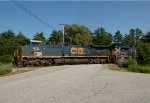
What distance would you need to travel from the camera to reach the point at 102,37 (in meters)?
111

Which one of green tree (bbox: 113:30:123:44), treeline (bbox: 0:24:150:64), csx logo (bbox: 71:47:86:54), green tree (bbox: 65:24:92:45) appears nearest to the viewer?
treeline (bbox: 0:24:150:64)

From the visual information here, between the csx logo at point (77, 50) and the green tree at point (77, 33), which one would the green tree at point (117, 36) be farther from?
the csx logo at point (77, 50)

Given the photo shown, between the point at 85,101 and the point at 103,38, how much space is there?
3963 inches

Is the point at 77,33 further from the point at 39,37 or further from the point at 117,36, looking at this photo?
the point at 117,36

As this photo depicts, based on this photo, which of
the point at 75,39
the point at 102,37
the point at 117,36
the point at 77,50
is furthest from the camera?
the point at 117,36

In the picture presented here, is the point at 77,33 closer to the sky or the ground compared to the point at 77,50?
closer to the sky

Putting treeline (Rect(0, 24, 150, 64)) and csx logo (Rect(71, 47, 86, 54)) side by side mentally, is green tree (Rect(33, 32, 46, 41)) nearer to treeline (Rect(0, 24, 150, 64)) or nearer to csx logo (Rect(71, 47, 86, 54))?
treeline (Rect(0, 24, 150, 64))

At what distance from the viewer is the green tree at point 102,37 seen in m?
109

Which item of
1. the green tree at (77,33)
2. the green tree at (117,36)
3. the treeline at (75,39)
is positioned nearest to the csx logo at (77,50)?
the treeline at (75,39)

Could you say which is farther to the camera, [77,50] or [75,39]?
[75,39]

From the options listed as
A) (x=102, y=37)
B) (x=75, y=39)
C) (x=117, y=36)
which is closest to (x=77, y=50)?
(x=75, y=39)

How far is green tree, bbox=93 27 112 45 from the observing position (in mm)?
108925

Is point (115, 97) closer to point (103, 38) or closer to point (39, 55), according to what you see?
point (39, 55)

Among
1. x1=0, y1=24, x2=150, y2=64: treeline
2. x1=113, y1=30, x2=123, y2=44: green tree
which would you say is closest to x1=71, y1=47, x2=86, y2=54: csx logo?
x1=0, y1=24, x2=150, y2=64: treeline
